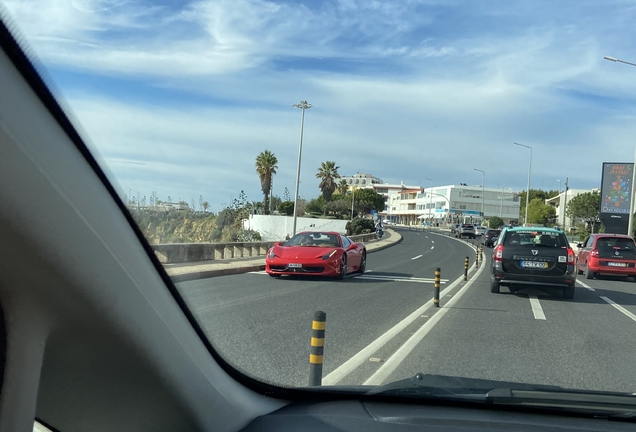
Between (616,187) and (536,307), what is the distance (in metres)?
35.6

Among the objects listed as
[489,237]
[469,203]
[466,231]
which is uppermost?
[469,203]

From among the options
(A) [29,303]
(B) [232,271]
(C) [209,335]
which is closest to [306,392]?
(C) [209,335]

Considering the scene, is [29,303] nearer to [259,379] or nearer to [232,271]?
[259,379]

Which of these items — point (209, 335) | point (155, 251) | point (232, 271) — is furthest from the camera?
point (232, 271)

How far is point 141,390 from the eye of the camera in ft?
7.22

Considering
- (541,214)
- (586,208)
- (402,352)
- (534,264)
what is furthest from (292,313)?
(541,214)

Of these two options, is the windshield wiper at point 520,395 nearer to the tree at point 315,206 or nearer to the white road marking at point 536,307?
the white road marking at point 536,307

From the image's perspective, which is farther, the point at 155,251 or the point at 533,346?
the point at 533,346

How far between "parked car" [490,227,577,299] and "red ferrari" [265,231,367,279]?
155 inches

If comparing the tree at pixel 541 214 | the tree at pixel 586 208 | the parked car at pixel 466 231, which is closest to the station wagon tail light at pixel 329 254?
the parked car at pixel 466 231

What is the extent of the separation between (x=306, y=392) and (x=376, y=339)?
15.6 feet

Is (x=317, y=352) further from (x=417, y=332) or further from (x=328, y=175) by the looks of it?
(x=328, y=175)

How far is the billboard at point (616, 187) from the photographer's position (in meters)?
41.7

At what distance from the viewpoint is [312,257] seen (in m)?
14.6
